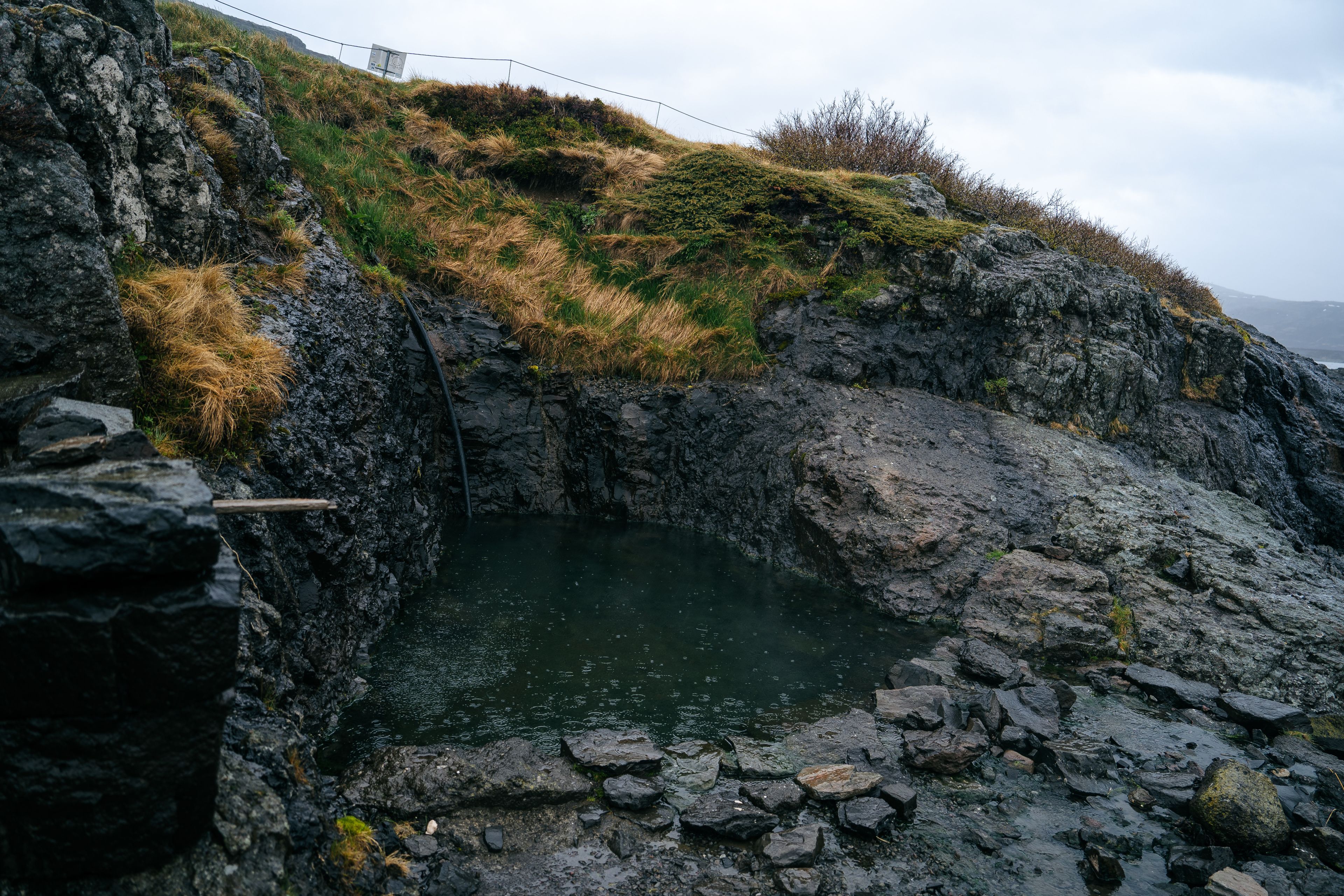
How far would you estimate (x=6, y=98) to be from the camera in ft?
14.0

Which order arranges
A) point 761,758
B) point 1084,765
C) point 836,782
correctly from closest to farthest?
point 836,782 < point 761,758 < point 1084,765

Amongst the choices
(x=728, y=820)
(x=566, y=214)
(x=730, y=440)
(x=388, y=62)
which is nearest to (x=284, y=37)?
(x=388, y=62)

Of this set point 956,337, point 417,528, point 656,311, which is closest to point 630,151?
point 656,311

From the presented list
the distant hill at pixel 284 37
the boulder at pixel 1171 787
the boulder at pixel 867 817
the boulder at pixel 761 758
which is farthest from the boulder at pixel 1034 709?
the distant hill at pixel 284 37

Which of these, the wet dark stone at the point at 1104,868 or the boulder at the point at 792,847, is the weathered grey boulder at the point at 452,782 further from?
the wet dark stone at the point at 1104,868

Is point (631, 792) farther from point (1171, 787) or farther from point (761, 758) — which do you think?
point (1171, 787)

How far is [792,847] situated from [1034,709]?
10.4 feet

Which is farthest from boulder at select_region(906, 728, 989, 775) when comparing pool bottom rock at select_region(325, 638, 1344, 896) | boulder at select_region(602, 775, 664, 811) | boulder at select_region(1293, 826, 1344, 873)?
boulder at select_region(602, 775, 664, 811)

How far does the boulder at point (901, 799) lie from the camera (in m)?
4.82

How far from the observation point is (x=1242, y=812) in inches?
182

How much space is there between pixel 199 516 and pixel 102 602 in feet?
1.24

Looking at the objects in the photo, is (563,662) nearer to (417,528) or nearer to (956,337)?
(417,528)

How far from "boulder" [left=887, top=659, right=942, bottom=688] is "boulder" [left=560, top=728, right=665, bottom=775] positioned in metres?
2.70

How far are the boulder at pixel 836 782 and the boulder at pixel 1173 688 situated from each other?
3.65 m
